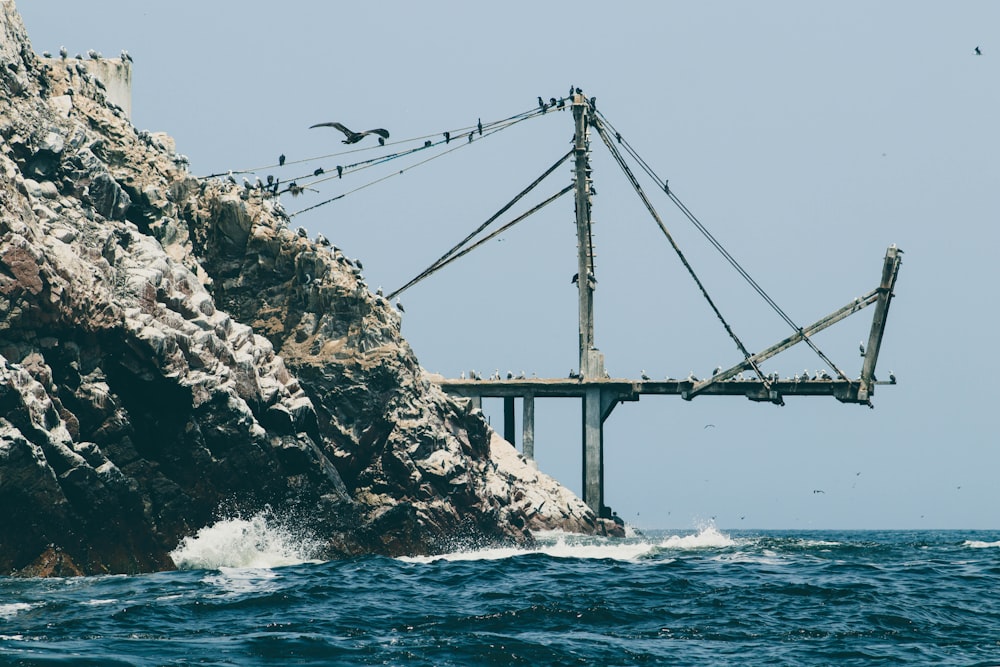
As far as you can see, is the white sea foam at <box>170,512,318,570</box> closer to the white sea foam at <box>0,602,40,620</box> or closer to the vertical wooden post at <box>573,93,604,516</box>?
the white sea foam at <box>0,602,40,620</box>

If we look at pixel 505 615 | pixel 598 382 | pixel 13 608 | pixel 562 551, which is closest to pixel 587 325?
pixel 598 382

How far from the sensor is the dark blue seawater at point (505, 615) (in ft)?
91.9

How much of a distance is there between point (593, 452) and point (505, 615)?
59722 millimetres

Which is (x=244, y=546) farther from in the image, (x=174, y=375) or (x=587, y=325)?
(x=587, y=325)

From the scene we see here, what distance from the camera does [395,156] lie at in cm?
8838

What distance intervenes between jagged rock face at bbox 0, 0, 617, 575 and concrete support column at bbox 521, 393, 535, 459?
1941 centimetres

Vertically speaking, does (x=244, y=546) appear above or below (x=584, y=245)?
below

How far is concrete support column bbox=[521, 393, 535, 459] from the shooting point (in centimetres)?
9500

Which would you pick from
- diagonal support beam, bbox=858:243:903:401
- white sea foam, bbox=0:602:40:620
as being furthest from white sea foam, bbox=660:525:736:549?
white sea foam, bbox=0:602:40:620

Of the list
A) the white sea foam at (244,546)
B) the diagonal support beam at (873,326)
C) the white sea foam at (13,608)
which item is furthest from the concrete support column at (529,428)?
the white sea foam at (13,608)

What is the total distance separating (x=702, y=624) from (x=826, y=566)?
16202 mm

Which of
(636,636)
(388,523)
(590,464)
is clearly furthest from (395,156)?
(636,636)

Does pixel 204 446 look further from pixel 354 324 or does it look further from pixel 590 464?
pixel 590 464

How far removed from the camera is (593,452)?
9256cm
